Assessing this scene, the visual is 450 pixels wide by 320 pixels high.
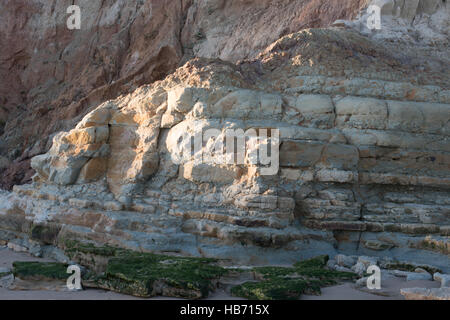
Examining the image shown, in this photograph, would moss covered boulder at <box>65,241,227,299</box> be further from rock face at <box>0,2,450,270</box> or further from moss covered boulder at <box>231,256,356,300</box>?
rock face at <box>0,2,450,270</box>

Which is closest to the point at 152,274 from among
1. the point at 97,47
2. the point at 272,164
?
the point at 272,164

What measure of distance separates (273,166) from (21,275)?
4.90 metres

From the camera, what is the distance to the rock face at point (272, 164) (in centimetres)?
928

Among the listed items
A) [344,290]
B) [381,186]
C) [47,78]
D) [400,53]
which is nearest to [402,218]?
[381,186]

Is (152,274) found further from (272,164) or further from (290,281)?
(272,164)

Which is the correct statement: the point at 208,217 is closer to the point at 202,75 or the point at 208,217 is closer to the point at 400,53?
the point at 202,75

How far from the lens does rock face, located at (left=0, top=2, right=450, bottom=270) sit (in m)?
9.28

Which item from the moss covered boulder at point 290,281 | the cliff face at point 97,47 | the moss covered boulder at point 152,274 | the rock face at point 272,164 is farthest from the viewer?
the cliff face at point 97,47

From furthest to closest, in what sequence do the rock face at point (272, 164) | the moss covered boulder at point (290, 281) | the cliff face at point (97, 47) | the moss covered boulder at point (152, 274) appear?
the cliff face at point (97, 47) < the rock face at point (272, 164) < the moss covered boulder at point (152, 274) < the moss covered boulder at point (290, 281)

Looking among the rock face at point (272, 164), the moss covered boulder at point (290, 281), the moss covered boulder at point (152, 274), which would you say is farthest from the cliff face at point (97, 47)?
the moss covered boulder at point (152, 274)

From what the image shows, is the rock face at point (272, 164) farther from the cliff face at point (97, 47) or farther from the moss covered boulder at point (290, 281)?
the cliff face at point (97, 47)

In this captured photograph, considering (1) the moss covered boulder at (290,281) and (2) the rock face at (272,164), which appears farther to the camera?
(2) the rock face at (272,164)

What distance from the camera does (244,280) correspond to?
740cm

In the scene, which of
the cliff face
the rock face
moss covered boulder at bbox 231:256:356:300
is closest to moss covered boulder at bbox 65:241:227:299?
moss covered boulder at bbox 231:256:356:300
